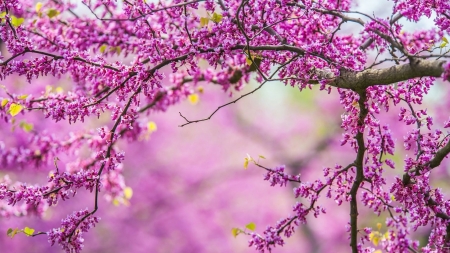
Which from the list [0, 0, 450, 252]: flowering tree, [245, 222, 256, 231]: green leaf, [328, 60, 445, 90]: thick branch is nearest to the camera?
[328, 60, 445, 90]: thick branch

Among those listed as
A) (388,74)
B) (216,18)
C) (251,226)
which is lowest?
(251,226)

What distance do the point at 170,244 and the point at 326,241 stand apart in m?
4.81

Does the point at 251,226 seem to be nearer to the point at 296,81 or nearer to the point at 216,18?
the point at 296,81

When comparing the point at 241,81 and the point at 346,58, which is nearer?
the point at 346,58

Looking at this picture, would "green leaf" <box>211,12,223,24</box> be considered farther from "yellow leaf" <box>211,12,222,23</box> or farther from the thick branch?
the thick branch

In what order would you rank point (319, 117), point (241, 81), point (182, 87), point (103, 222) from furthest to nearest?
point (319, 117) → point (103, 222) → point (182, 87) → point (241, 81)

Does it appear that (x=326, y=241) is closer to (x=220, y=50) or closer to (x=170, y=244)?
(x=170, y=244)

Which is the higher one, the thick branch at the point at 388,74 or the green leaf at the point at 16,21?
the green leaf at the point at 16,21

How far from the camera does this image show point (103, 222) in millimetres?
13656

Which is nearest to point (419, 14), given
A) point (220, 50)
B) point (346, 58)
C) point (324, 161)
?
point (346, 58)

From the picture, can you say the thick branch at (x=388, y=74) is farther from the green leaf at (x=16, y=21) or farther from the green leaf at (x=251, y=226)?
the green leaf at (x=16, y=21)

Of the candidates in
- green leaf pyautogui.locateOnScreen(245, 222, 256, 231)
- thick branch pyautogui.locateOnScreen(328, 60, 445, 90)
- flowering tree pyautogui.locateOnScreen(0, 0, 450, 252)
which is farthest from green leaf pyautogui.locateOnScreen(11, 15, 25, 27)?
green leaf pyautogui.locateOnScreen(245, 222, 256, 231)

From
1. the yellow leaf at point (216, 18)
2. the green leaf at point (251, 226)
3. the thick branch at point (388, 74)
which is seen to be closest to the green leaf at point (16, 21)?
the yellow leaf at point (216, 18)

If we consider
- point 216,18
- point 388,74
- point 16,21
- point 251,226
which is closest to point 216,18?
point 216,18
